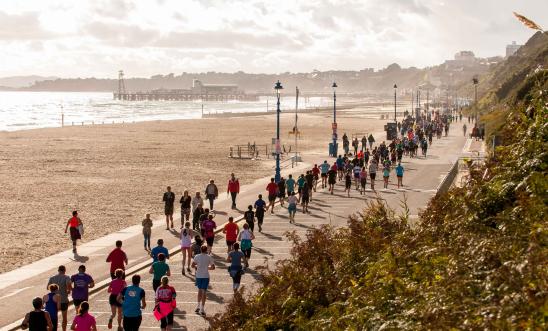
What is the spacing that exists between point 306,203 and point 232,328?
56.6 ft

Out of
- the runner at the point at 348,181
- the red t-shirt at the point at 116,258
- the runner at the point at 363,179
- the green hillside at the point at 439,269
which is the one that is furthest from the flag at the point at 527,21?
the runner at the point at 363,179

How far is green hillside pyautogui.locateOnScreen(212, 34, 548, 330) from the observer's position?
745 centimetres

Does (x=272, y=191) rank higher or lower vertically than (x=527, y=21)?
lower

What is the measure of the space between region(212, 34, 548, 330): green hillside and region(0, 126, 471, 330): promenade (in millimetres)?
2562

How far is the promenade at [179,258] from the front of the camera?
1427cm

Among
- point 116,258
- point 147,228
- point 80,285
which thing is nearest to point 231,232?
point 147,228

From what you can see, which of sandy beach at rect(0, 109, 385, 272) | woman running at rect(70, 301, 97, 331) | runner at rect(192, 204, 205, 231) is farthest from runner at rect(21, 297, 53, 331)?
runner at rect(192, 204, 205, 231)

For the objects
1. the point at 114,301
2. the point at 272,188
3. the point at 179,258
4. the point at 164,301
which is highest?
the point at 272,188

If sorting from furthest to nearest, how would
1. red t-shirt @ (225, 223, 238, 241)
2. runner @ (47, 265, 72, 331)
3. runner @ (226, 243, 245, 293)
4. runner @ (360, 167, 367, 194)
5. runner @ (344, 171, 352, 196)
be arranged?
runner @ (360, 167, 367, 194) → runner @ (344, 171, 352, 196) → red t-shirt @ (225, 223, 238, 241) → runner @ (226, 243, 245, 293) → runner @ (47, 265, 72, 331)

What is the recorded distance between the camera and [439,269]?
31.1ft

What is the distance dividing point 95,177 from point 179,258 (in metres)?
21.8

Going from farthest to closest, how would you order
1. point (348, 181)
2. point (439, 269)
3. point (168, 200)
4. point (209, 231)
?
point (348, 181) → point (168, 200) → point (209, 231) → point (439, 269)

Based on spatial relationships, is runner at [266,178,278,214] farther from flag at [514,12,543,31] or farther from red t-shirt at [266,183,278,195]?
flag at [514,12,543,31]

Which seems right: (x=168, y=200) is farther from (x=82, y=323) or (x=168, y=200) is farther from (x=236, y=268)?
(x=82, y=323)
